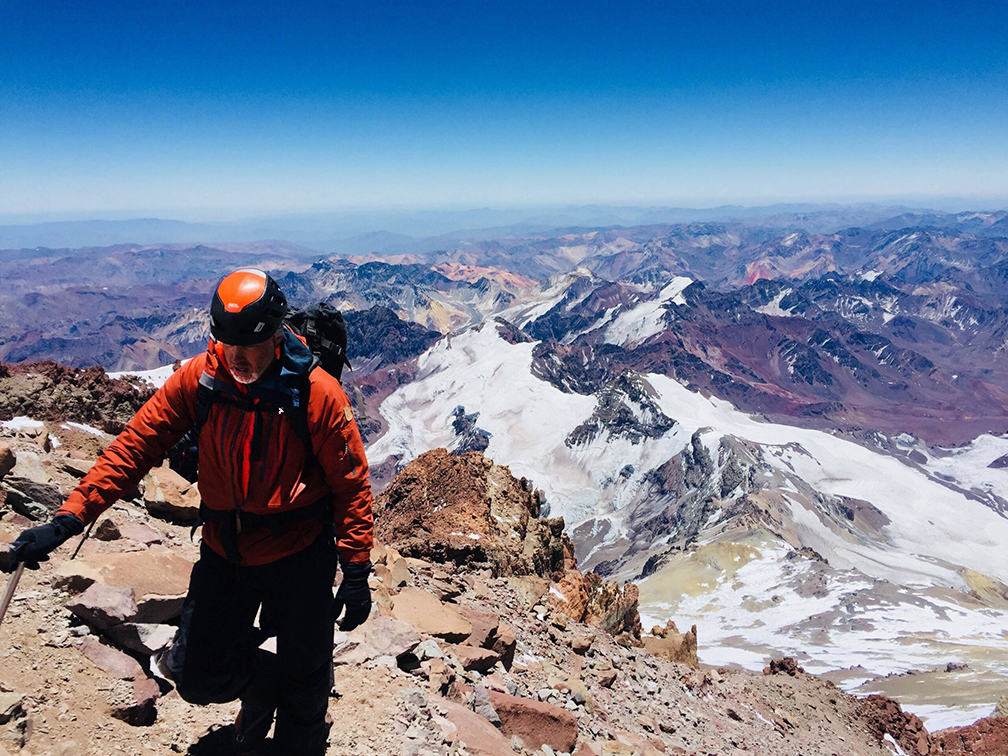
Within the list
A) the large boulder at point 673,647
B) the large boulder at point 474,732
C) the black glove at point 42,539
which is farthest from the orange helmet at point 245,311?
the large boulder at point 673,647

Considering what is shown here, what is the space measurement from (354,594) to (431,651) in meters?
3.85

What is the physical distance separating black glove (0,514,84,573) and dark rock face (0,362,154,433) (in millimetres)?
10221

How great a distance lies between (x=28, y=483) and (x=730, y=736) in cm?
1499

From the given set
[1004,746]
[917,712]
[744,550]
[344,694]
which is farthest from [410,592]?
[744,550]

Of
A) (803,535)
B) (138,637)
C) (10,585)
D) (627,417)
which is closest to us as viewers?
(10,585)

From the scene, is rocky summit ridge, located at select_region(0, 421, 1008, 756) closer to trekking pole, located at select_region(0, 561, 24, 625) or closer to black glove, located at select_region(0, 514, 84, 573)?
trekking pole, located at select_region(0, 561, 24, 625)

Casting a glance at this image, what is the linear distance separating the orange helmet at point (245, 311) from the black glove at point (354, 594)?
6.23 feet

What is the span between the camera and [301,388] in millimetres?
4496

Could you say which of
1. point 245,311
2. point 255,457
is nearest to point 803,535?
point 255,457

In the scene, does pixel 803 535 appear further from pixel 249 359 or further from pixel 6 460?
pixel 249 359

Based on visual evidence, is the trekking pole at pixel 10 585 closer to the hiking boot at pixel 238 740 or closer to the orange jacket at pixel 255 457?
the orange jacket at pixel 255 457

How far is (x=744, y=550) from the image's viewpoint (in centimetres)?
9088

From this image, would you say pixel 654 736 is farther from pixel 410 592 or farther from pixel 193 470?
pixel 193 470

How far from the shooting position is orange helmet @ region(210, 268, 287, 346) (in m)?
4.29
